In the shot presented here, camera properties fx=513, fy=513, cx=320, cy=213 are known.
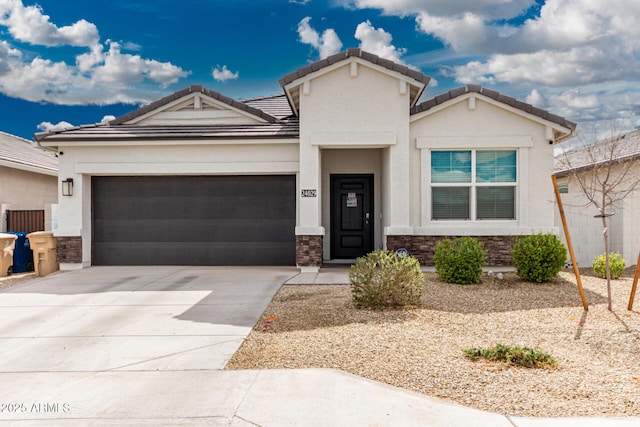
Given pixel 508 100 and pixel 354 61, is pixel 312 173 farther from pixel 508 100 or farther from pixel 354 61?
pixel 508 100

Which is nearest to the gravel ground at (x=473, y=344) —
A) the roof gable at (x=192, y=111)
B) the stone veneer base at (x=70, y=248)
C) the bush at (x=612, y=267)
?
the bush at (x=612, y=267)

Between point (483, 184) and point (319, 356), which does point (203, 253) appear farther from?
point (319, 356)

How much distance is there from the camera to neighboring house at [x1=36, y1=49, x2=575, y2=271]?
39.9ft

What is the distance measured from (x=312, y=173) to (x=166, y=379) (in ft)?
24.8

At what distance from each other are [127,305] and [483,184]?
330 inches

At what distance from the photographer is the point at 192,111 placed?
14.2m

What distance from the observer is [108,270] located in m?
12.8

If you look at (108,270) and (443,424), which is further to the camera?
(108,270)

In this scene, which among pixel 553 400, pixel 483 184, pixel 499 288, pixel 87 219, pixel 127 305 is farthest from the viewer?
pixel 87 219

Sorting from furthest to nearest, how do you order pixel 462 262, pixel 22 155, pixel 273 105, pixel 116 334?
pixel 22 155 → pixel 273 105 → pixel 462 262 → pixel 116 334

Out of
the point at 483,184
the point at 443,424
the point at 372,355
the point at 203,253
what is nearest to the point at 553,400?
the point at 443,424

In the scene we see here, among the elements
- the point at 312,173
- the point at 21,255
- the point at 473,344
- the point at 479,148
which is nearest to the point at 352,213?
the point at 312,173

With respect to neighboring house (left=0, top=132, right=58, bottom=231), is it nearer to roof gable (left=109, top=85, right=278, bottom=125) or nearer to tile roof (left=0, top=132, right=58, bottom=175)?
tile roof (left=0, top=132, right=58, bottom=175)

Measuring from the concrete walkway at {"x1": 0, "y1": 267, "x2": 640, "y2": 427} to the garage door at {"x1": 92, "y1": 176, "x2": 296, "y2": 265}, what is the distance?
385 cm
